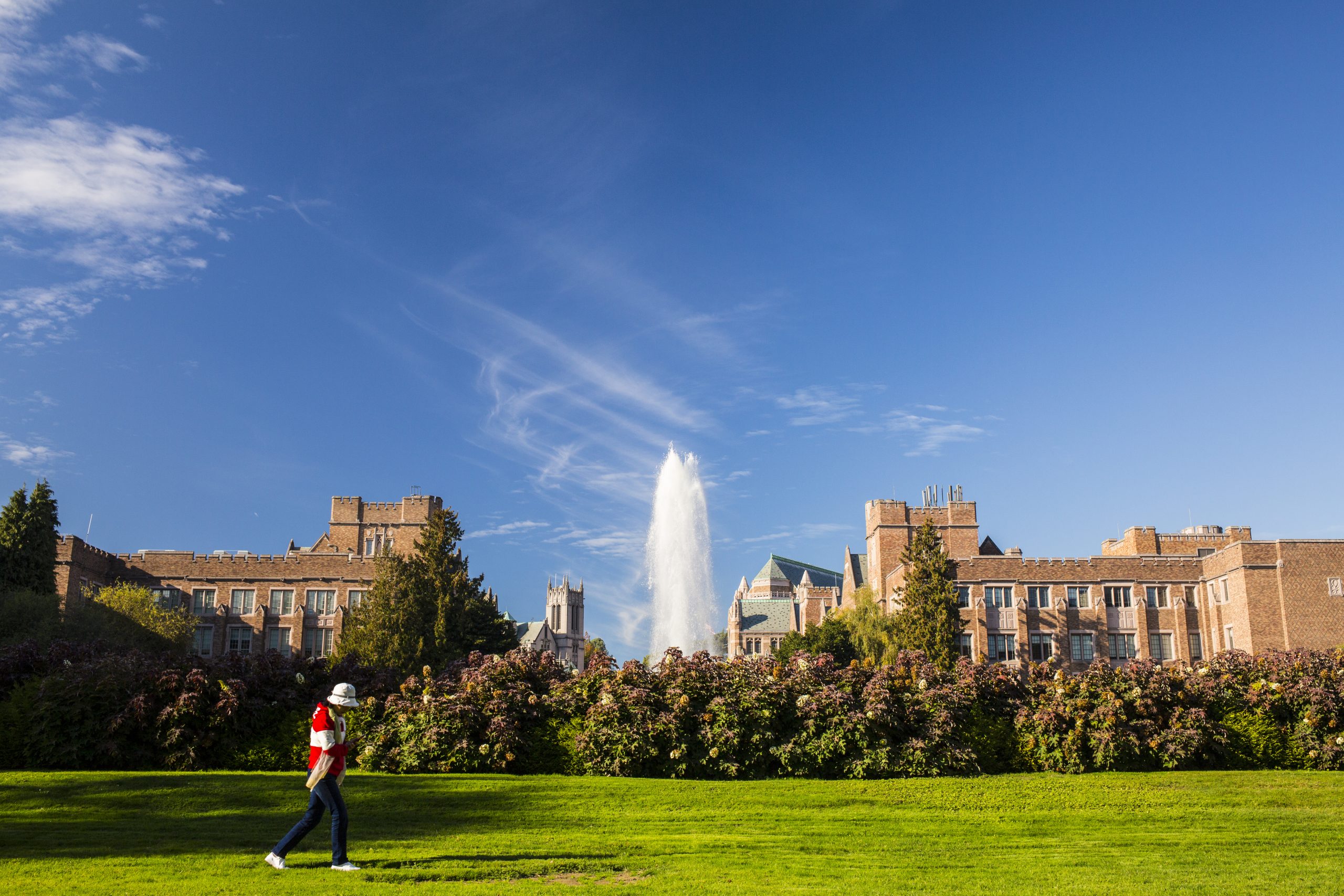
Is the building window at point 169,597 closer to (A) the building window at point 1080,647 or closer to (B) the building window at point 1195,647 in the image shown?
(A) the building window at point 1080,647

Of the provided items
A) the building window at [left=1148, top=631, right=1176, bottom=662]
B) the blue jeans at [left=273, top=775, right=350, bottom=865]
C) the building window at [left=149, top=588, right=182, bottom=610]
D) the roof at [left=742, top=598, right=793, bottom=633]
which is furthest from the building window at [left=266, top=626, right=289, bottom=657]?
the roof at [left=742, top=598, right=793, bottom=633]

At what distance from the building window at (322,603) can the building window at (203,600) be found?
19.7 feet

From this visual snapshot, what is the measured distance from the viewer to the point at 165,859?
39.8 ft

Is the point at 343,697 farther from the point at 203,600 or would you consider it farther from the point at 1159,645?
the point at 203,600

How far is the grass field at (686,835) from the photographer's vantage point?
11523 mm

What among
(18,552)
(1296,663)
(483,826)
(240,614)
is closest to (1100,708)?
(1296,663)

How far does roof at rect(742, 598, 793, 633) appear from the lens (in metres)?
114

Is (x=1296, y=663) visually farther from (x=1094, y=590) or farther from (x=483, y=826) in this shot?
(x=1094, y=590)

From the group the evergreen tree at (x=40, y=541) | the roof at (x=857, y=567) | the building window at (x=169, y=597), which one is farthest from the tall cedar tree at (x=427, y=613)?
the roof at (x=857, y=567)

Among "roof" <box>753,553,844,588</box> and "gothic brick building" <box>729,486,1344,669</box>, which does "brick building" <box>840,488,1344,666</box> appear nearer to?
"gothic brick building" <box>729,486,1344,669</box>

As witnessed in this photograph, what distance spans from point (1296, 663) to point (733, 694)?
13.6 meters

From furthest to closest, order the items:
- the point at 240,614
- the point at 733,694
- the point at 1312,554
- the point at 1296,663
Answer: the point at 240,614 < the point at 1312,554 < the point at 1296,663 < the point at 733,694

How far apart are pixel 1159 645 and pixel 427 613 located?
137ft

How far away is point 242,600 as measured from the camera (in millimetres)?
63875
